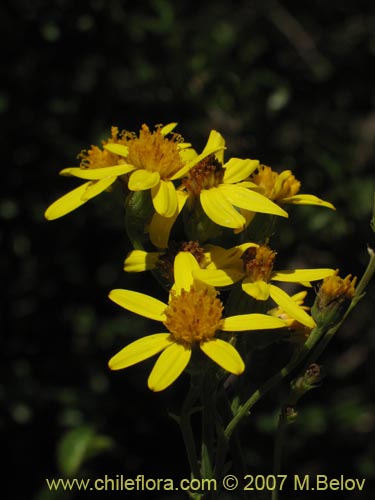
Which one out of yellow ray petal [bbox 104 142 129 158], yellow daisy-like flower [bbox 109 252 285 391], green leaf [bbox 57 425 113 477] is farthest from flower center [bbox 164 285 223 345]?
green leaf [bbox 57 425 113 477]

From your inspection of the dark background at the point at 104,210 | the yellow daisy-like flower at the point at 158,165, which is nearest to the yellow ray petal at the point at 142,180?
the yellow daisy-like flower at the point at 158,165

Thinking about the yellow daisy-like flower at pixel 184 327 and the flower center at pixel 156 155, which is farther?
the flower center at pixel 156 155

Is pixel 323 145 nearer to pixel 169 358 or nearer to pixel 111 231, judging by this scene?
pixel 111 231

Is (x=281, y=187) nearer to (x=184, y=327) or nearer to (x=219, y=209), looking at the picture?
(x=219, y=209)

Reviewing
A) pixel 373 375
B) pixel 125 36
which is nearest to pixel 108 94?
pixel 125 36

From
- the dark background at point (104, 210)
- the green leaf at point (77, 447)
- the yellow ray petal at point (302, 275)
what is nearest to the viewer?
the yellow ray petal at point (302, 275)

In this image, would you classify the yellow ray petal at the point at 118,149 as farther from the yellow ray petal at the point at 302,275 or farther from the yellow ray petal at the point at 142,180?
the yellow ray petal at the point at 302,275
